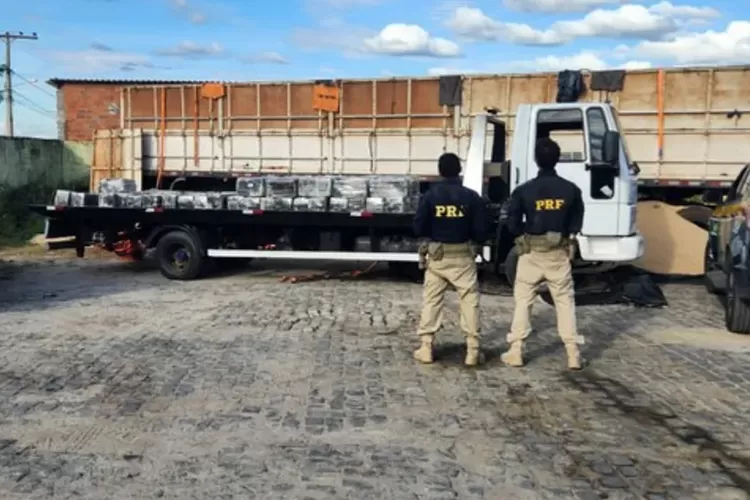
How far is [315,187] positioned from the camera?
12.1 metres

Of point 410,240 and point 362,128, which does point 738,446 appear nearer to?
point 410,240

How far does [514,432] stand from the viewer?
547 centimetres

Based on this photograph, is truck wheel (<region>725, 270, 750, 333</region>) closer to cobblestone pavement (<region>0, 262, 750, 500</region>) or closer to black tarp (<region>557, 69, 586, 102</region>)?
cobblestone pavement (<region>0, 262, 750, 500</region>)

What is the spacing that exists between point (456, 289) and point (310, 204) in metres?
5.21

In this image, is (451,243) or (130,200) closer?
(451,243)

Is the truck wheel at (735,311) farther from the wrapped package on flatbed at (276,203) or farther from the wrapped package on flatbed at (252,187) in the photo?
the wrapped package on flatbed at (252,187)

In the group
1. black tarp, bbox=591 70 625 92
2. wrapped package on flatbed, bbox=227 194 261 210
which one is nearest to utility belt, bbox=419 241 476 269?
wrapped package on flatbed, bbox=227 194 261 210

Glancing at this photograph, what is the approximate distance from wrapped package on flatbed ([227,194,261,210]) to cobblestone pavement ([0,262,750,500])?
8.25 ft

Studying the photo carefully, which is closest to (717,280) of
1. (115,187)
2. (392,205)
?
(392,205)

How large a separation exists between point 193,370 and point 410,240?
552cm

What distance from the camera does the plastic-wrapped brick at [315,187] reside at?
12070 mm

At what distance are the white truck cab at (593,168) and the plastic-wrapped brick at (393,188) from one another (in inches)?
66.3

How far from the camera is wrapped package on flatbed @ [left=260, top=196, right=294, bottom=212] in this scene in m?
12.1

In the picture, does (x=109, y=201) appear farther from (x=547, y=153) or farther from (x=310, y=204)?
(x=547, y=153)
